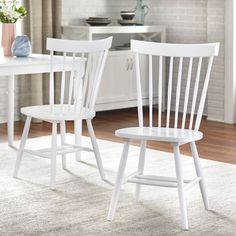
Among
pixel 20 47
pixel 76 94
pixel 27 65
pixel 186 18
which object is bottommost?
pixel 76 94

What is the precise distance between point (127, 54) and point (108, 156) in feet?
6.83

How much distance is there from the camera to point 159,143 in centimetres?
570

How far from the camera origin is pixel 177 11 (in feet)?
23.7

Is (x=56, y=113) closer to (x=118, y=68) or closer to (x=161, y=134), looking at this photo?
(x=161, y=134)

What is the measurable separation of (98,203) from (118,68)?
319 centimetres

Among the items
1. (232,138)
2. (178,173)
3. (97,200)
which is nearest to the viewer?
(178,173)

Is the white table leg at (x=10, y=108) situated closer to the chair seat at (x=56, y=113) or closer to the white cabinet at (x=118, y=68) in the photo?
the chair seat at (x=56, y=113)

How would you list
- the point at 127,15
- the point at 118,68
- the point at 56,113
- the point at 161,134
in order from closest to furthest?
the point at 161,134 → the point at 56,113 → the point at 118,68 → the point at 127,15

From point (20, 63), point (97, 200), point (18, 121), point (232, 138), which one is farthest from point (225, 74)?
point (97, 200)

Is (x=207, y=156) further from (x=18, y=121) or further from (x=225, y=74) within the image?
(x=18, y=121)

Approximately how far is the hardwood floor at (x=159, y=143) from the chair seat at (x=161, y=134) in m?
1.41

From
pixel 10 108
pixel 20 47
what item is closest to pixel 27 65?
pixel 20 47

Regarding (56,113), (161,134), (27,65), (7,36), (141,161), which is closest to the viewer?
(161,134)

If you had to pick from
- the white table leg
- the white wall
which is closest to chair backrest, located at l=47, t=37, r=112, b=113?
the white table leg
